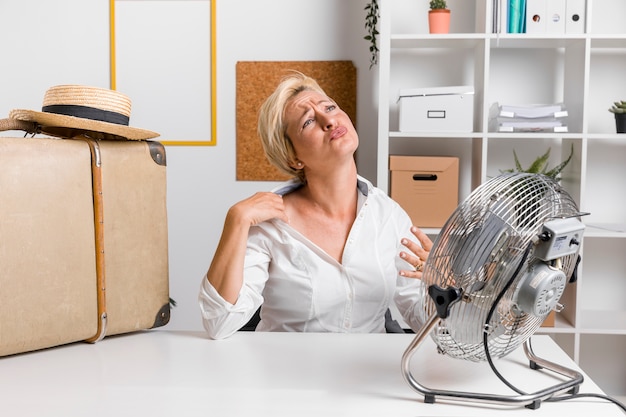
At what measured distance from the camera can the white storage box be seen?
290 centimetres

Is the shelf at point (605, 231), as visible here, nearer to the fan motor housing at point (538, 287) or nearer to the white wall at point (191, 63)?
the white wall at point (191, 63)

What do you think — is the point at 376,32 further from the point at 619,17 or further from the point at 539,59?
the point at 619,17

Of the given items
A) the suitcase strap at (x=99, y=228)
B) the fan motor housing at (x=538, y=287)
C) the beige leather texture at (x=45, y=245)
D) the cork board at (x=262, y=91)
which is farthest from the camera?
the cork board at (x=262, y=91)

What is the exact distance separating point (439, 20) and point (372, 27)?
1.06ft

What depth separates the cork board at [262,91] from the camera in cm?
325

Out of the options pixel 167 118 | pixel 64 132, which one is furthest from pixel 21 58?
pixel 64 132

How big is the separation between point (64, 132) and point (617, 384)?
2852 millimetres

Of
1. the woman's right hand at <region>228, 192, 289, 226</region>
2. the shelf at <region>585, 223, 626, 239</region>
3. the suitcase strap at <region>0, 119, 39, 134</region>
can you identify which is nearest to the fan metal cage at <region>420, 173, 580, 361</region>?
the woman's right hand at <region>228, 192, 289, 226</region>

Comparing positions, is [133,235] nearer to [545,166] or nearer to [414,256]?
[414,256]

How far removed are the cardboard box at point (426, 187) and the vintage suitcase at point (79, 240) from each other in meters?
1.58

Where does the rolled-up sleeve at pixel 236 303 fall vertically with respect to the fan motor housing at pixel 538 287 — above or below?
below

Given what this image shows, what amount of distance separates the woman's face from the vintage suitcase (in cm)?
50

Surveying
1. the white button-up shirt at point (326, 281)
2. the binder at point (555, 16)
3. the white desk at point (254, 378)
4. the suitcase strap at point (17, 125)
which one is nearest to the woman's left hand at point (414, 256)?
the white desk at point (254, 378)

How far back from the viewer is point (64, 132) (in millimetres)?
1530
